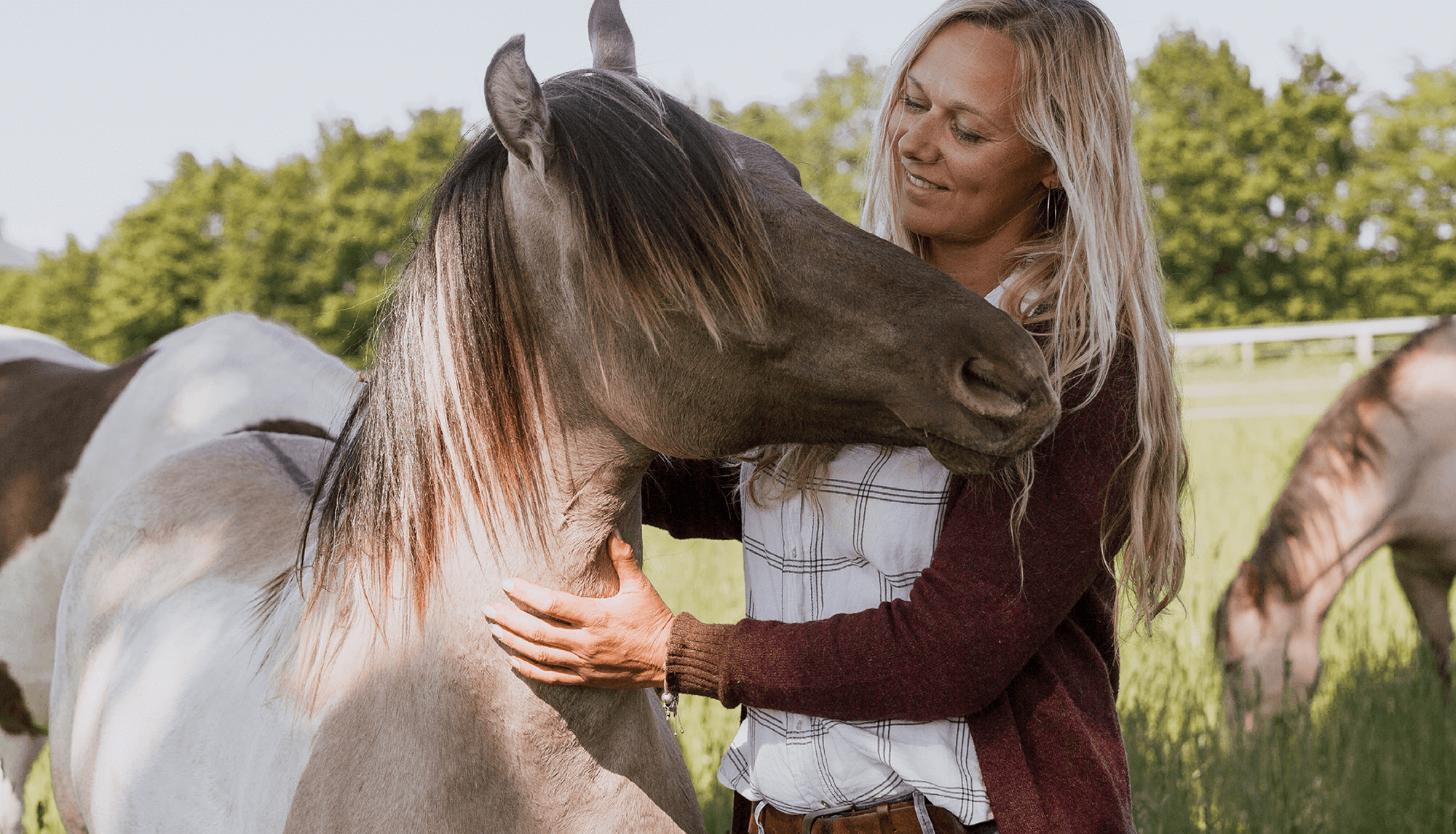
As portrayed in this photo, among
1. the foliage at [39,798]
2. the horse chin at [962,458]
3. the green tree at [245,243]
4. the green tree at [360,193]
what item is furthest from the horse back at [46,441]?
the green tree at [245,243]

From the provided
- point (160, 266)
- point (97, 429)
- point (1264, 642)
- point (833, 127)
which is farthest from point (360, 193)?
Answer: point (1264, 642)

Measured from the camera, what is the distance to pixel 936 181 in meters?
1.75

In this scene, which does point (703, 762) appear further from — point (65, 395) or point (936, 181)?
point (65, 395)

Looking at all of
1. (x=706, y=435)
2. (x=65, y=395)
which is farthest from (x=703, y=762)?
(x=65, y=395)

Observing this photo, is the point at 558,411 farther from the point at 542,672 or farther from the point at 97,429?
the point at 97,429

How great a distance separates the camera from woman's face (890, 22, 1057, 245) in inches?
66.3

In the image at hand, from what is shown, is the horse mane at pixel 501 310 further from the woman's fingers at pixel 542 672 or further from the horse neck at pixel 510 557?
the woman's fingers at pixel 542 672

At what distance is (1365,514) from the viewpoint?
418 cm

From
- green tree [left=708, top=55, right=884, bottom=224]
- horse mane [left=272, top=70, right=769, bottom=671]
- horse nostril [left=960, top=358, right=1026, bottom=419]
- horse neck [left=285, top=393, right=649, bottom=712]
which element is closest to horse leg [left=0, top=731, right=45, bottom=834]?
horse mane [left=272, top=70, right=769, bottom=671]

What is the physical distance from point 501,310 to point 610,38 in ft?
1.92

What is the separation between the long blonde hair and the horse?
2291 mm

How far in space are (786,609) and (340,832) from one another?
2.54 feet

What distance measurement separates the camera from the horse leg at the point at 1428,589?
14.4ft

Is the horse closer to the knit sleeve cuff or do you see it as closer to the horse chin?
the knit sleeve cuff
